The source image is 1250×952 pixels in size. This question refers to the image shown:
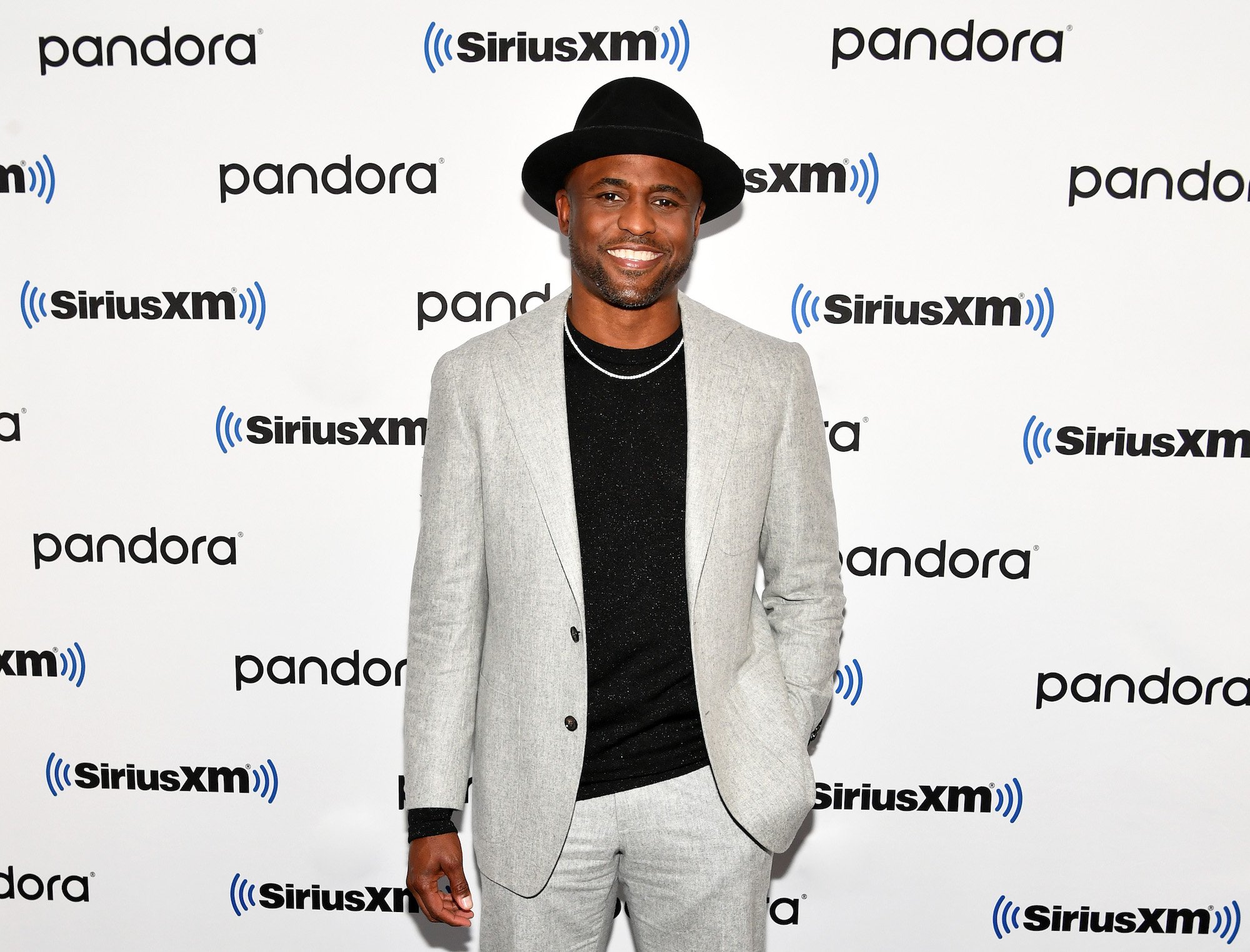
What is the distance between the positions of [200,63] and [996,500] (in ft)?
7.66

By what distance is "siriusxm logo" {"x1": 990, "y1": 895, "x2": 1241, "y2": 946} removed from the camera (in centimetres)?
276

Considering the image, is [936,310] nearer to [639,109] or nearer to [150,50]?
[639,109]

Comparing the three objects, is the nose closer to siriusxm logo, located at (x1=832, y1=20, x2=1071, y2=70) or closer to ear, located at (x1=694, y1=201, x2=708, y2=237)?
ear, located at (x1=694, y1=201, x2=708, y2=237)

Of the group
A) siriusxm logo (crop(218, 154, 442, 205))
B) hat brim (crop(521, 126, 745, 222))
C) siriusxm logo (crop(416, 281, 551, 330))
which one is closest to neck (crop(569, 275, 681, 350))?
hat brim (crop(521, 126, 745, 222))

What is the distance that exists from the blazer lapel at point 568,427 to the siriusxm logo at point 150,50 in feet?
3.93

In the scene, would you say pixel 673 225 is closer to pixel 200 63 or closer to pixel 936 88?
pixel 936 88

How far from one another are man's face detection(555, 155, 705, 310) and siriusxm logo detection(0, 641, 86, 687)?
6.23 feet

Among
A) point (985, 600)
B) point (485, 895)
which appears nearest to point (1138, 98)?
point (985, 600)

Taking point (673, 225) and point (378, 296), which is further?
point (378, 296)

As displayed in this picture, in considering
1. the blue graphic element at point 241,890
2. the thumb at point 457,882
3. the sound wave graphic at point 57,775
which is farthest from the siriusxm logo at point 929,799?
the sound wave graphic at point 57,775

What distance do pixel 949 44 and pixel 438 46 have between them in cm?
127

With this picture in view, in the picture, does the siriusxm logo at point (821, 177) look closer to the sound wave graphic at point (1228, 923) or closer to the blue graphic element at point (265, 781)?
the blue graphic element at point (265, 781)

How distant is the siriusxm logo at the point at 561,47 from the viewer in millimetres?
2396

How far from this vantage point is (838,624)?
6.73ft
